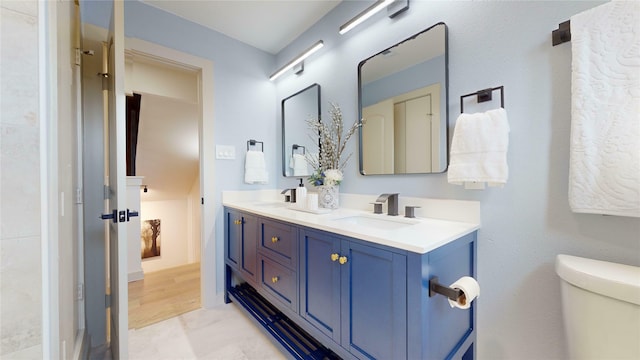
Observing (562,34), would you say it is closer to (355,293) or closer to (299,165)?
(355,293)

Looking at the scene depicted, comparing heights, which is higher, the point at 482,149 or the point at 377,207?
the point at 482,149

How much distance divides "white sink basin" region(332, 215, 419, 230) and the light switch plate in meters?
1.33

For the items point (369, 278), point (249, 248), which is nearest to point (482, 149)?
point (369, 278)

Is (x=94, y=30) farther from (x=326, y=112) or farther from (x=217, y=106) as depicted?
(x=326, y=112)

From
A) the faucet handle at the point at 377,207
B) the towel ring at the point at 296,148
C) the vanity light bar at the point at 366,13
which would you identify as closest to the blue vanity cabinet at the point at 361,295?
the faucet handle at the point at 377,207

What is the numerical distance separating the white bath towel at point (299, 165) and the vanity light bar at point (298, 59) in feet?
2.73

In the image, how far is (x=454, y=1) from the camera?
1280 millimetres

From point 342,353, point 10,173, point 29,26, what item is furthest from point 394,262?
point 29,26

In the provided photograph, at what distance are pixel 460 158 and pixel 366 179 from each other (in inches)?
27.0

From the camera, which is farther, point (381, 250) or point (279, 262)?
point (279, 262)

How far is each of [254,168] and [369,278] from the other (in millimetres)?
1655

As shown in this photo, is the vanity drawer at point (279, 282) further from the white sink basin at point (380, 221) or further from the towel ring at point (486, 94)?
the towel ring at point (486, 94)

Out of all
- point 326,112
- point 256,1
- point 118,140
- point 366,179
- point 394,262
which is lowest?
point 394,262

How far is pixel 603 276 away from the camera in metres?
Answer: 0.75
